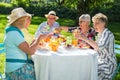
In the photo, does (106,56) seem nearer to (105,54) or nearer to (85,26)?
(105,54)

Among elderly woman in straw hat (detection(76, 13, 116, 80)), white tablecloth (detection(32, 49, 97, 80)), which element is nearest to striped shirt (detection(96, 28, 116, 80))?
elderly woman in straw hat (detection(76, 13, 116, 80))

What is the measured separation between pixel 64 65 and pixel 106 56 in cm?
97

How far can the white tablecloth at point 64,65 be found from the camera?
17.0 ft

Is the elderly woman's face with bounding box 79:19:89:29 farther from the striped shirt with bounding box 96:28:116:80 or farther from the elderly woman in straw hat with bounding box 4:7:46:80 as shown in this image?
the elderly woman in straw hat with bounding box 4:7:46:80

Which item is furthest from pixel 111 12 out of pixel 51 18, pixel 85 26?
pixel 85 26

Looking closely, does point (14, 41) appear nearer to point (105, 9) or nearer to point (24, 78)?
point (24, 78)

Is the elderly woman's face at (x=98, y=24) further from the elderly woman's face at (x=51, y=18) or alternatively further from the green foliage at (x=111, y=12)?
the green foliage at (x=111, y=12)

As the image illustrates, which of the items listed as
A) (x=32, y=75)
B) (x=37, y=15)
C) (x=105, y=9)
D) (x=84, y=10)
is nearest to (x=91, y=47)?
(x=32, y=75)

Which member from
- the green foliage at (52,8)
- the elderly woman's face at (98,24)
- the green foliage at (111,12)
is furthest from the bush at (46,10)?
the elderly woman's face at (98,24)

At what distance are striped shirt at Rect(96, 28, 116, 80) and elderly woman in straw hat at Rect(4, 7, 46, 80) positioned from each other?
1283mm

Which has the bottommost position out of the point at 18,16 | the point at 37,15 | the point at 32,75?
the point at 37,15

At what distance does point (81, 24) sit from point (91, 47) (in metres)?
0.81

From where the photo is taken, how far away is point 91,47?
20.3 ft

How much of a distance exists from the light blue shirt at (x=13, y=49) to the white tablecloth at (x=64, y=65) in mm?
296
